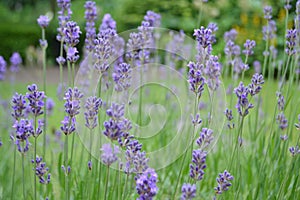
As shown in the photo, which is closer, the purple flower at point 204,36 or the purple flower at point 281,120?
the purple flower at point 204,36

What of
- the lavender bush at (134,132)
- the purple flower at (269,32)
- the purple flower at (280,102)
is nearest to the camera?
the lavender bush at (134,132)

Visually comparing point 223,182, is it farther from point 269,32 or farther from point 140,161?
point 269,32

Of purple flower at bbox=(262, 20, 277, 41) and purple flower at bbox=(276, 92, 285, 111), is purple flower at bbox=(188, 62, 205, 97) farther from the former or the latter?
purple flower at bbox=(262, 20, 277, 41)

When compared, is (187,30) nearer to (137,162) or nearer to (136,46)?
(136,46)

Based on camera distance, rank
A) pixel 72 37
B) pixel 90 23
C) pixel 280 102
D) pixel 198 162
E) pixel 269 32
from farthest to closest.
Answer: pixel 269 32 < pixel 90 23 < pixel 280 102 < pixel 72 37 < pixel 198 162

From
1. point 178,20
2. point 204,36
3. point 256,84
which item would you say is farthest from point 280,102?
point 178,20

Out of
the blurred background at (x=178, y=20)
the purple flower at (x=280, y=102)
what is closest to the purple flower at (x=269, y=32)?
the purple flower at (x=280, y=102)

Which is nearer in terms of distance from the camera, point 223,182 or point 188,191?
point 188,191

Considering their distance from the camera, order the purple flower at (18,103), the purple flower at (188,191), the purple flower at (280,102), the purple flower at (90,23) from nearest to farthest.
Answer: the purple flower at (188,191)
the purple flower at (18,103)
the purple flower at (280,102)
the purple flower at (90,23)

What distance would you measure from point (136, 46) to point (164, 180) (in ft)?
3.12

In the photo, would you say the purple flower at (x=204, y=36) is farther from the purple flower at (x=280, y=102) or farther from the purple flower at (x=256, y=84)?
the purple flower at (x=280, y=102)

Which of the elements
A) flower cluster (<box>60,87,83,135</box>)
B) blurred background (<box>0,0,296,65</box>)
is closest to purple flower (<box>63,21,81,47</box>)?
flower cluster (<box>60,87,83,135</box>)

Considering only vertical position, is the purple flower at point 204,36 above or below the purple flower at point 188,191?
above

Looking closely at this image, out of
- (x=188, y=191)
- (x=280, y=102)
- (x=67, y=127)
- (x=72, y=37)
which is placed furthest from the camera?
(x=280, y=102)
